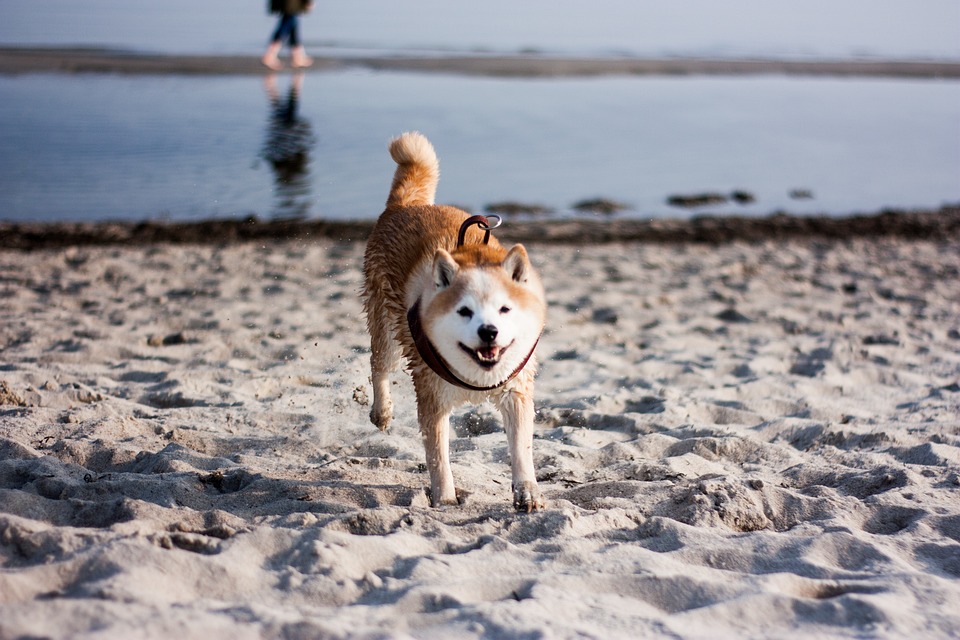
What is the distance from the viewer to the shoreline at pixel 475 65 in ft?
73.4

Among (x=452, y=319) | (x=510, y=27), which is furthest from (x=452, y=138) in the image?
(x=510, y=27)

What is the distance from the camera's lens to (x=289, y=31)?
2162 cm

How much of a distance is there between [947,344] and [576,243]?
4139 millimetres

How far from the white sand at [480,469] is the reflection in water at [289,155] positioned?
2683mm

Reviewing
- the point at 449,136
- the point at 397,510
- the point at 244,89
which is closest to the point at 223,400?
the point at 397,510

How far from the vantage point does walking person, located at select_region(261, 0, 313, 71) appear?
19891 mm

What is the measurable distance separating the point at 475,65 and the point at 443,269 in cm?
2242

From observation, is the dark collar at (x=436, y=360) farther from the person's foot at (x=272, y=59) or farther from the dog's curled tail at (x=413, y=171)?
the person's foot at (x=272, y=59)

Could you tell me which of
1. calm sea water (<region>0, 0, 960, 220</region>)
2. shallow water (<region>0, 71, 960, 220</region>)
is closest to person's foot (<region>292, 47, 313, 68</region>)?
shallow water (<region>0, 71, 960, 220</region>)

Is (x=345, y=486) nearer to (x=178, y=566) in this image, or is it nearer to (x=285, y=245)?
(x=178, y=566)

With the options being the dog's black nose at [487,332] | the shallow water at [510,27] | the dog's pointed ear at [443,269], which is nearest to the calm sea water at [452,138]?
the shallow water at [510,27]

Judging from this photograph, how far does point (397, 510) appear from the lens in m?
3.81

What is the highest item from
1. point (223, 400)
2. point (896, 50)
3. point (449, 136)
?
point (896, 50)

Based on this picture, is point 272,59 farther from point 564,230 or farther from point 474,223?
point 474,223
